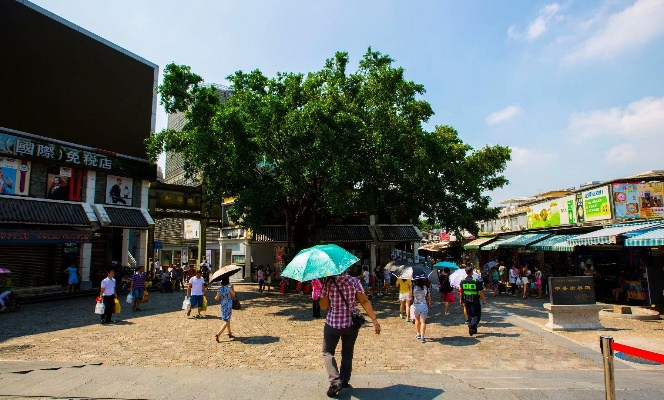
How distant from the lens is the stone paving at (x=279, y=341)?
24.3ft

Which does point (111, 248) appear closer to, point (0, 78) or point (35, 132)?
point (35, 132)

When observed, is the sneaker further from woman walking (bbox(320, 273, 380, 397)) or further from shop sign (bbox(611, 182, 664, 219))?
shop sign (bbox(611, 182, 664, 219))

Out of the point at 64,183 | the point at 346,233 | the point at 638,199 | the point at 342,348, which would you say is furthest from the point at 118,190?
the point at 638,199

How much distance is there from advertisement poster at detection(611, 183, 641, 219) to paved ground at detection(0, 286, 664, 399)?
490cm

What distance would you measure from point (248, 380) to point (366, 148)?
1220 centimetres

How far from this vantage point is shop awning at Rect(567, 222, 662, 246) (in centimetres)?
1348

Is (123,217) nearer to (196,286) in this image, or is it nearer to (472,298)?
(196,286)

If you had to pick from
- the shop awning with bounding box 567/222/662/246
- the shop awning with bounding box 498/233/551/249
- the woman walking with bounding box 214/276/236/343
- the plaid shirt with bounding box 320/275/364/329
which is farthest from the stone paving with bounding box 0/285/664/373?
the shop awning with bounding box 498/233/551/249

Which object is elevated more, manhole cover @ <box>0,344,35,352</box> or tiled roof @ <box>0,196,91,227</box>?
tiled roof @ <box>0,196,91,227</box>

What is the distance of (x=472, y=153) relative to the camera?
2095 centimetres

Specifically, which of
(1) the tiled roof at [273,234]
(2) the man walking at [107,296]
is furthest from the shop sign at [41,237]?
(1) the tiled roof at [273,234]

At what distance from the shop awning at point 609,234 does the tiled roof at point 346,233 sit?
41.6 ft

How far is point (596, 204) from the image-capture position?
1609cm

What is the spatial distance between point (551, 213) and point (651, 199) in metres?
5.00
